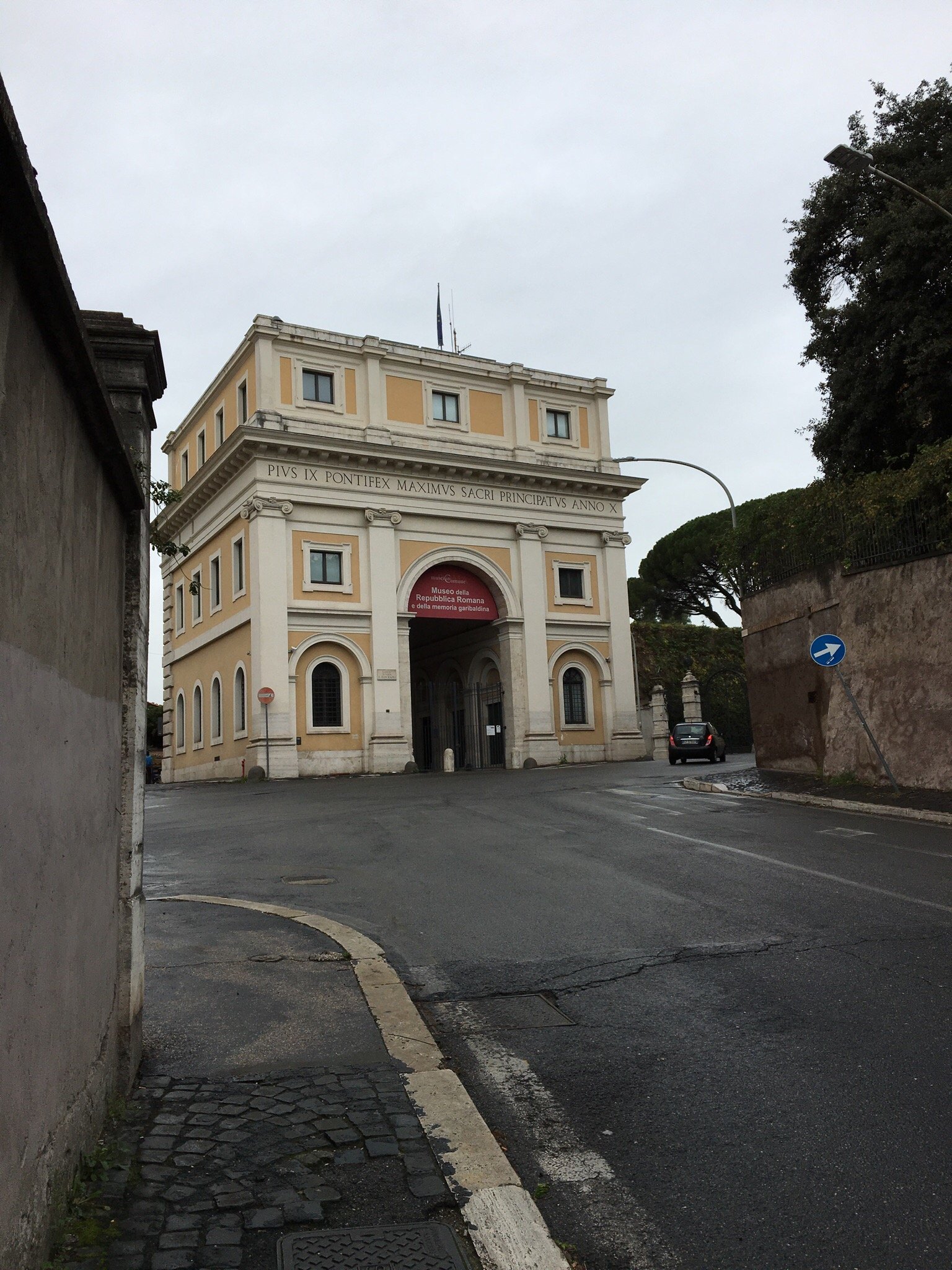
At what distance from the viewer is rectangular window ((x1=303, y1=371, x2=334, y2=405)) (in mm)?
37500

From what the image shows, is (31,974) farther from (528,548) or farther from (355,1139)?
(528,548)

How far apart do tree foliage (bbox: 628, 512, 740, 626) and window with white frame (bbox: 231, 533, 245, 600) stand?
2715cm

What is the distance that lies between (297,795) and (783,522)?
1196cm

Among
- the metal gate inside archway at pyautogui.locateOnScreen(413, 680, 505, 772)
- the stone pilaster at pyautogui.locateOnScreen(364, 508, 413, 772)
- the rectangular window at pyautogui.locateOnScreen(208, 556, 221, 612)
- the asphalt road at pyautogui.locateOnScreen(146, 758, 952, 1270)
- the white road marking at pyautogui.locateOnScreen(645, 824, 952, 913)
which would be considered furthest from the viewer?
the metal gate inside archway at pyautogui.locateOnScreen(413, 680, 505, 772)

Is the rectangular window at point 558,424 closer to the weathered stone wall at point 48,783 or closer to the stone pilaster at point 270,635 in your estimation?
the stone pilaster at point 270,635

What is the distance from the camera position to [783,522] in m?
20.6

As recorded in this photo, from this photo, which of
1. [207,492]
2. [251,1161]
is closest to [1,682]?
[251,1161]

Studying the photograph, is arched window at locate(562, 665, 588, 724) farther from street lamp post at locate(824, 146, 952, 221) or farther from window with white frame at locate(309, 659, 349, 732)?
street lamp post at locate(824, 146, 952, 221)

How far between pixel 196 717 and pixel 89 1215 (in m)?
40.5

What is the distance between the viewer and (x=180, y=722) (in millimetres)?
44562

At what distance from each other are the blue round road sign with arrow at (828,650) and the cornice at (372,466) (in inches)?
929

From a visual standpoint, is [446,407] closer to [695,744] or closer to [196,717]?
[196,717]

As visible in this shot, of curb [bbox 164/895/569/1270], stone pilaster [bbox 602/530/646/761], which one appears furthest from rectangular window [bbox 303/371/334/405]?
curb [bbox 164/895/569/1270]

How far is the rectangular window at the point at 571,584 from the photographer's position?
1663 inches
